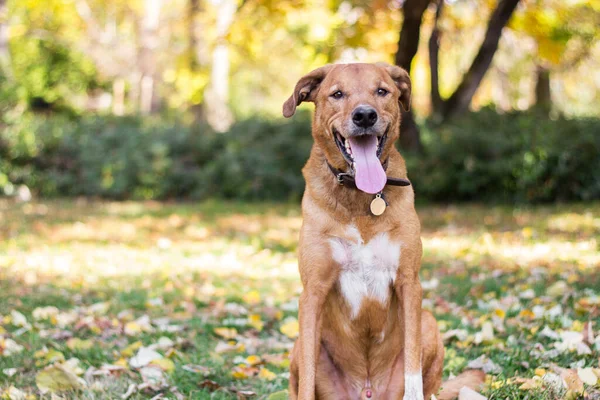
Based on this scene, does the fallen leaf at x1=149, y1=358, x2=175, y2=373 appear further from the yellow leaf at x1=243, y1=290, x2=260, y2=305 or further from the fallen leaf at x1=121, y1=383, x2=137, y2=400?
the yellow leaf at x1=243, y1=290, x2=260, y2=305

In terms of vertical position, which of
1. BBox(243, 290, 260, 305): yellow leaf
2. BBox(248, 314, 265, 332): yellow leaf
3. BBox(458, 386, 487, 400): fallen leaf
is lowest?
BBox(243, 290, 260, 305): yellow leaf

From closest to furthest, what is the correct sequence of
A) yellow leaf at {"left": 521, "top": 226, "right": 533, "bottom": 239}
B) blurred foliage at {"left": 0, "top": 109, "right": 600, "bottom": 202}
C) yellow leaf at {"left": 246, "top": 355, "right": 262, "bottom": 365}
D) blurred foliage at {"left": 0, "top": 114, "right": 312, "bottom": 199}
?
yellow leaf at {"left": 246, "top": 355, "right": 262, "bottom": 365}
yellow leaf at {"left": 521, "top": 226, "right": 533, "bottom": 239}
blurred foliage at {"left": 0, "top": 109, "right": 600, "bottom": 202}
blurred foliage at {"left": 0, "top": 114, "right": 312, "bottom": 199}

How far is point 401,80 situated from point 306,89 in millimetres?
529

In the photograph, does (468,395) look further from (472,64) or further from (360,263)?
(472,64)

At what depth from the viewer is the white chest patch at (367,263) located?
10.2 ft

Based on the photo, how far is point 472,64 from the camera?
1193 cm

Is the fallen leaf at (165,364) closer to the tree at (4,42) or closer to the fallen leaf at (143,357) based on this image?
the fallen leaf at (143,357)

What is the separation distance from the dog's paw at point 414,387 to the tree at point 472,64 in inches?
370

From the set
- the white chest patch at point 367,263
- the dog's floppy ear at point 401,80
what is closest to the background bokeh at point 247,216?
the white chest patch at point 367,263

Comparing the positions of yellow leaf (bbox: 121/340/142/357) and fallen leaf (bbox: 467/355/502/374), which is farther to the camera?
yellow leaf (bbox: 121/340/142/357)

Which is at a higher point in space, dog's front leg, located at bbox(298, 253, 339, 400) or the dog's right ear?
the dog's right ear

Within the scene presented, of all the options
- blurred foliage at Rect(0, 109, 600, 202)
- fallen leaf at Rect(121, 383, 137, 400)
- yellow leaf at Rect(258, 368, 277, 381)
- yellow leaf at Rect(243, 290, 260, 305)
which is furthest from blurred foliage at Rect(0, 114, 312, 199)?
fallen leaf at Rect(121, 383, 137, 400)

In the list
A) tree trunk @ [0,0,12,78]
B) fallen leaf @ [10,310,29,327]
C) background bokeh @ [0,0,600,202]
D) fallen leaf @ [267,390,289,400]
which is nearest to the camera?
fallen leaf @ [267,390,289,400]

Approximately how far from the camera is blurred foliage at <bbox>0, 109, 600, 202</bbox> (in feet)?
37.4
